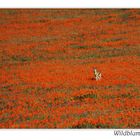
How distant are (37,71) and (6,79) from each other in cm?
73

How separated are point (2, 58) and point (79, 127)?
2.38m

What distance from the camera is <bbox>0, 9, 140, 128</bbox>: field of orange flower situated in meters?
10.1

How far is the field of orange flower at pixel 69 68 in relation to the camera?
10055 millimetres

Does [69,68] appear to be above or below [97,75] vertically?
above

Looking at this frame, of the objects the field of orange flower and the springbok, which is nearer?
the field of orange flower

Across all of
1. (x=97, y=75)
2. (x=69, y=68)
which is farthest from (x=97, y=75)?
(x=69, y=68)

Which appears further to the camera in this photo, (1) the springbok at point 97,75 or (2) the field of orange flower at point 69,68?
(1) the springbok at point 97,75

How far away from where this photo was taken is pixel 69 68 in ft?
34.2

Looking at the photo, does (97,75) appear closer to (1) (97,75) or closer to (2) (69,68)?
(1) (97,75)
